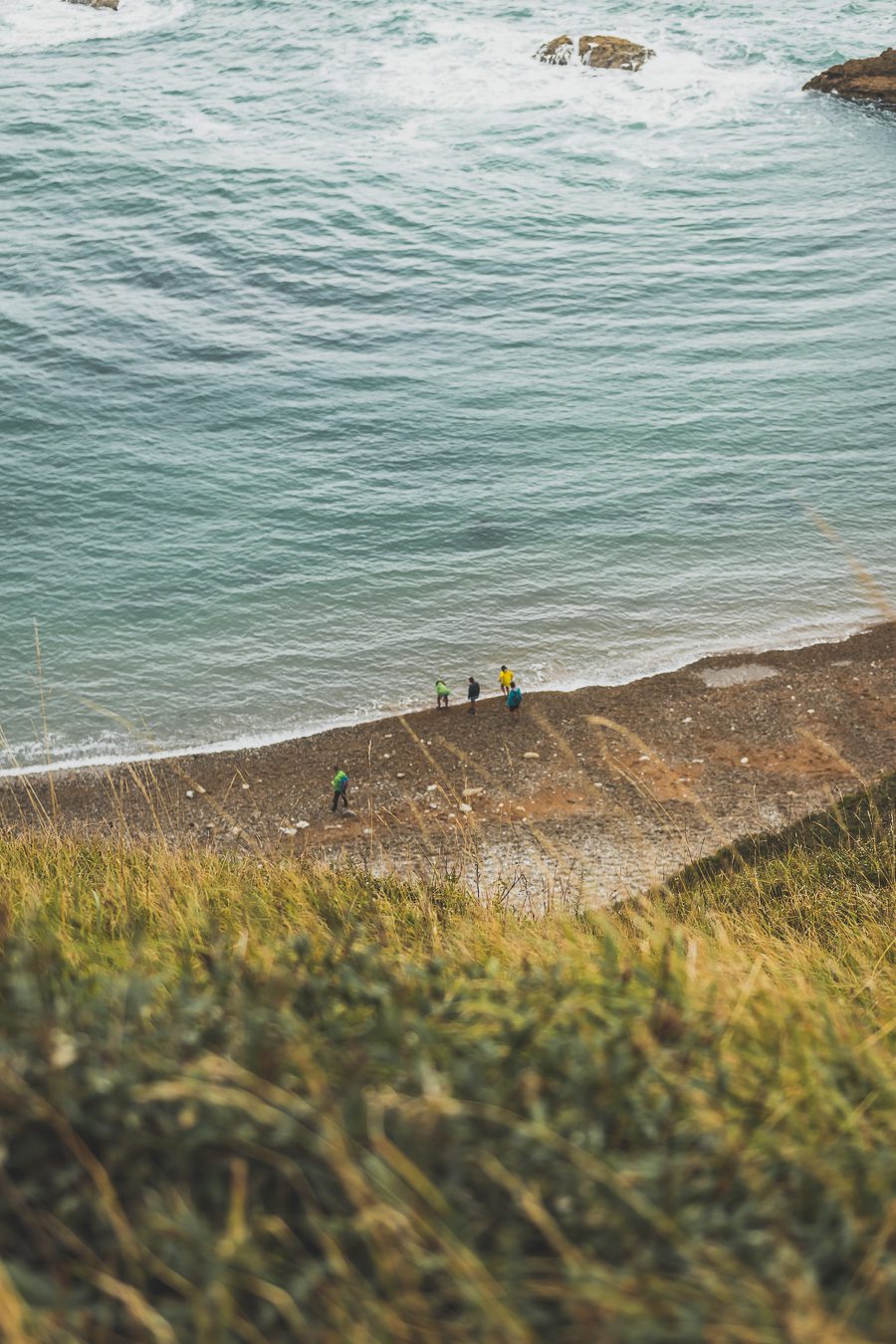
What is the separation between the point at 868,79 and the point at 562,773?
178 feet

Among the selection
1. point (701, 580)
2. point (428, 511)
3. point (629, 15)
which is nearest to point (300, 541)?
point (428, 511)

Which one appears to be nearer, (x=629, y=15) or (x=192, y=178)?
(x=192, y=178)

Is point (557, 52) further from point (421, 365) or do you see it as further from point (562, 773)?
point (562, 773)

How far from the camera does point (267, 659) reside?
94.2 feet

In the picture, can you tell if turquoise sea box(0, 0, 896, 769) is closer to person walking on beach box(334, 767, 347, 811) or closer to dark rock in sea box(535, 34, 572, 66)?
dark rock in sea box(535, 34, 572, 66)

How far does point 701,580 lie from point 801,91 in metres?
44.6

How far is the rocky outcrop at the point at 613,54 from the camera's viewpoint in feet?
218

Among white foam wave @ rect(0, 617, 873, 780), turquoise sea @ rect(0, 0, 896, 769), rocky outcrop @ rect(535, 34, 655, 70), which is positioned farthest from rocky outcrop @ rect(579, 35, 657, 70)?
white foam wave @ rect(0, 617, 873, 780)

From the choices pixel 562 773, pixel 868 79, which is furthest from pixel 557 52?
pixel 562 773

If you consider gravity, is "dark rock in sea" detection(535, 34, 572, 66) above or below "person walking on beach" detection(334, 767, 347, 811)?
above

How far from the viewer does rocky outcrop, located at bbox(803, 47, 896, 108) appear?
204 feet

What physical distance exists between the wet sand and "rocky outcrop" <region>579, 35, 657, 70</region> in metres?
50.6

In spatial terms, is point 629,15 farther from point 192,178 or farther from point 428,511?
point 428,511

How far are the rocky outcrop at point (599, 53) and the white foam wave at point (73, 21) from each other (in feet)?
80.6
